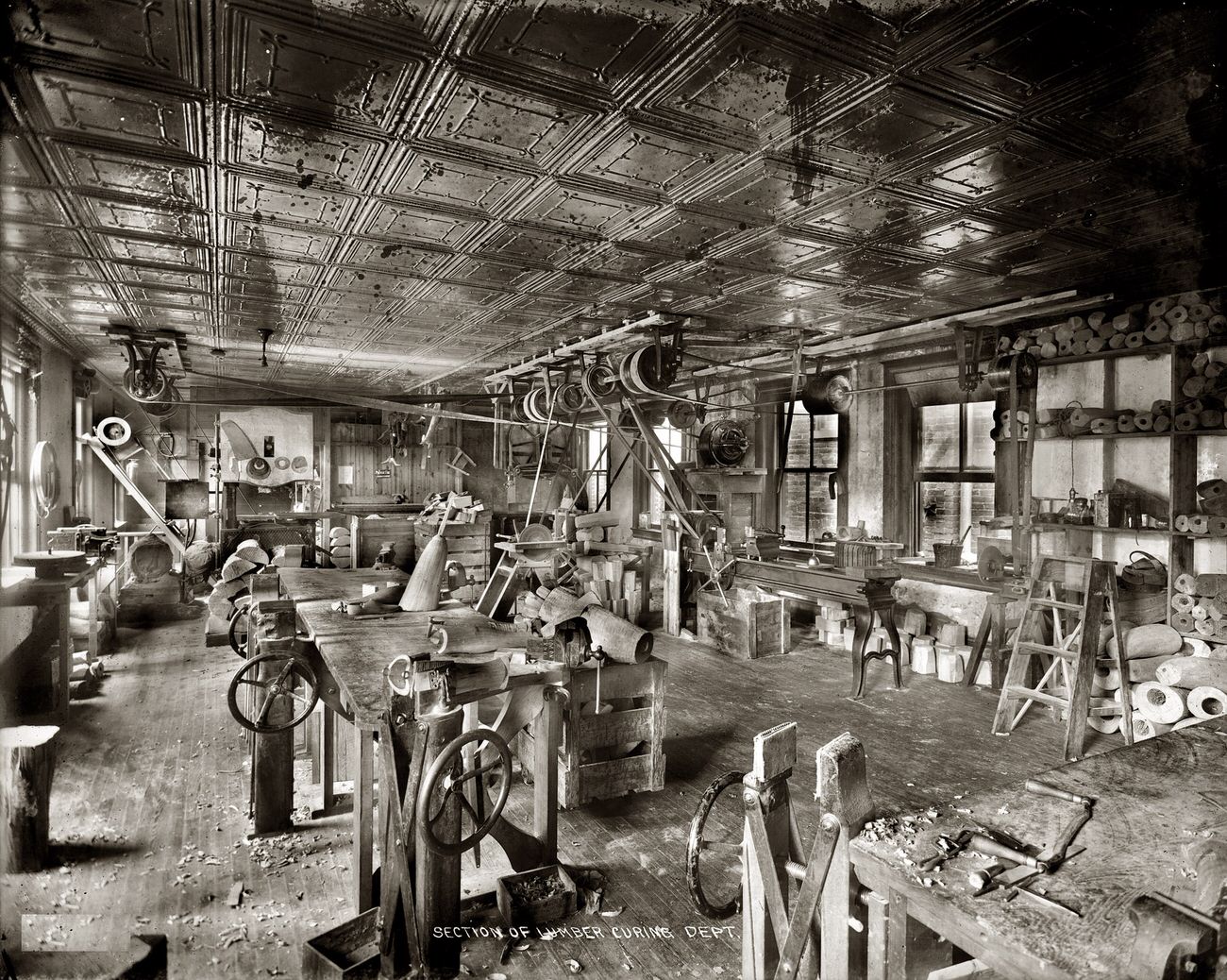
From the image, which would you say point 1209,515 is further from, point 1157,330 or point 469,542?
point 469,542

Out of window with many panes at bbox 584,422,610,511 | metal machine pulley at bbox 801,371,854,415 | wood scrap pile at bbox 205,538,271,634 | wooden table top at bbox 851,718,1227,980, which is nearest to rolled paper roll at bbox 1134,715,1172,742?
wooden table top at bbox 851,718,1227,980

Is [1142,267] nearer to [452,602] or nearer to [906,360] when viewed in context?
[906,360]

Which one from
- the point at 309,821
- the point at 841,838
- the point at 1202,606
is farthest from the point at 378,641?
the point at 1202,606

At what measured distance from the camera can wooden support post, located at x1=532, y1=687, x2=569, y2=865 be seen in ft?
10.4

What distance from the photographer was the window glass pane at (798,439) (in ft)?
28.9

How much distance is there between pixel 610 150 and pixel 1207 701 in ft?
16.1

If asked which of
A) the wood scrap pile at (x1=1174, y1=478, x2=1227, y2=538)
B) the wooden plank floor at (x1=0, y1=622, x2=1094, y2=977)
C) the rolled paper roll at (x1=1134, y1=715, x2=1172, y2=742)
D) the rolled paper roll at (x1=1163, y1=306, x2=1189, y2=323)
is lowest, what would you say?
the wooden plank floor at (x1=0, y1=622, x2=1094, y2=977)

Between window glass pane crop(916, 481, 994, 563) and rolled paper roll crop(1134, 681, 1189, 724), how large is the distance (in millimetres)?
2464

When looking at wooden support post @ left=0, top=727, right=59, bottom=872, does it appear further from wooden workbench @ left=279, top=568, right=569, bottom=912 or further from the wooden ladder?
the wooden ladder

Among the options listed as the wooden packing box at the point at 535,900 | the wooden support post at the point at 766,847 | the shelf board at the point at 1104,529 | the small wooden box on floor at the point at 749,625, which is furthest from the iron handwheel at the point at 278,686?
the shelf board at the point at 1104,529

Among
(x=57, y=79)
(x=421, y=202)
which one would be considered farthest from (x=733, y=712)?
(x=57, y=79)

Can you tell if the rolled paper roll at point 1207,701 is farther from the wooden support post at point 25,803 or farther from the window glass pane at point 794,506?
the wooden support post at point 25,803

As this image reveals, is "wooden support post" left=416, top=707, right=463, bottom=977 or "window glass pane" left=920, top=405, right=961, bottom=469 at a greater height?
"window glass pane" left=920, top=405, right=961, bottom=469

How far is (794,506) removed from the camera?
29.5 ft
